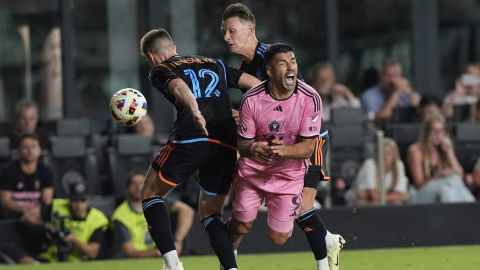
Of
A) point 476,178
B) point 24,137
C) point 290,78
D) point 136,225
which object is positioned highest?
point 290,78

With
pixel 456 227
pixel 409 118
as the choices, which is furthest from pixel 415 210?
pixel 409 118

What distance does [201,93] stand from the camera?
30.9 feet

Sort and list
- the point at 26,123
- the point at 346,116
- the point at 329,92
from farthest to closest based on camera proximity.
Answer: the point at 329,92 → the point at 26,123 → the point at 346,116

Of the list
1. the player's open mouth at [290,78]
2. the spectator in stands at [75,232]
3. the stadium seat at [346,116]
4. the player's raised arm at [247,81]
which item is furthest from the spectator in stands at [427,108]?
the player's open mouth at [290,78]

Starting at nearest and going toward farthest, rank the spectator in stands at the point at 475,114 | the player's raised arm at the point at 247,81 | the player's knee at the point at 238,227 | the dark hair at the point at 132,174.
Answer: the player's knee at the point at 238,227
the player's raised arm at the point at 247,81
the dark hair at the point at 132,174
the spectator in stands at the point at 475,114

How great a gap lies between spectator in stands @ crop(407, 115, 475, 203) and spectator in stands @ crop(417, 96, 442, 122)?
0.80 feet

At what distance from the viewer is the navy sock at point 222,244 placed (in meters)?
9.35

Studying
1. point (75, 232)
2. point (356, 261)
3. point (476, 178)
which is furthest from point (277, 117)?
point (476, 178)

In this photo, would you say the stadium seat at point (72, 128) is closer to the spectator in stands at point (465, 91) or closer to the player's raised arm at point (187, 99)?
the spectator in stands at point (465, 91)

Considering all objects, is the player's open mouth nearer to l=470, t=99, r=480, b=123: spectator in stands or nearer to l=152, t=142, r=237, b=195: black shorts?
l=152, t=142, r=237, b=195: black shorts

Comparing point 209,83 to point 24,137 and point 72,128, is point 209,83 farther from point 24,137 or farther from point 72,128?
point 72,128

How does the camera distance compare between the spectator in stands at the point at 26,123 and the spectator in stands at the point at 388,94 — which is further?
the spectator in stands at the point at 388,94

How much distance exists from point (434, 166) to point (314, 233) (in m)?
4.74

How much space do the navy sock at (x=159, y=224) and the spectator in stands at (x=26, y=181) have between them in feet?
14.5
